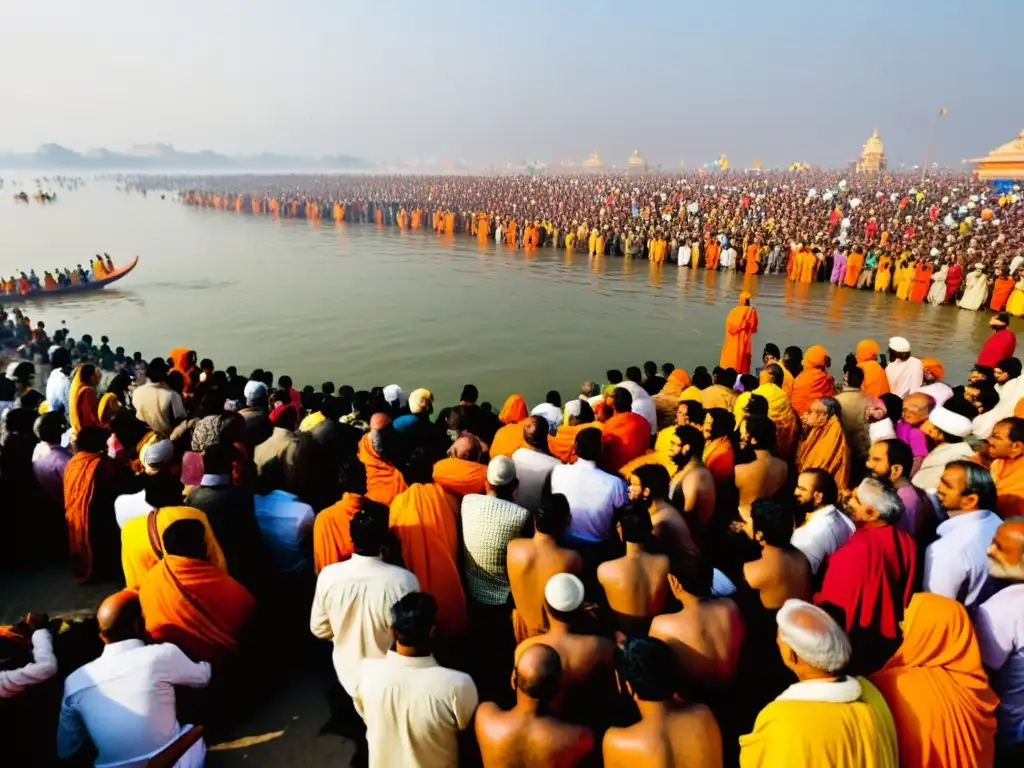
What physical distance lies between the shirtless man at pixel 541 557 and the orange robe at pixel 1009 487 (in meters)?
2.58

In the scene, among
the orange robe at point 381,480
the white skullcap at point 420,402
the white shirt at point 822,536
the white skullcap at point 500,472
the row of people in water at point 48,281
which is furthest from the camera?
the row of people in water at point 48,281

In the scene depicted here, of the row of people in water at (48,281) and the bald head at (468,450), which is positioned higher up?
the bald head at (468,450)

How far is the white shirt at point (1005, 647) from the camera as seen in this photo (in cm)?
260

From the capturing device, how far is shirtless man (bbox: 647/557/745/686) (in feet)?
8.50

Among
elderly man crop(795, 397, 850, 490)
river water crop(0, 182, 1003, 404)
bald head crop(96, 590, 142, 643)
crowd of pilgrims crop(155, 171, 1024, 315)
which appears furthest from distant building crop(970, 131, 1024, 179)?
bald head crop(96, 590, 142, 643)

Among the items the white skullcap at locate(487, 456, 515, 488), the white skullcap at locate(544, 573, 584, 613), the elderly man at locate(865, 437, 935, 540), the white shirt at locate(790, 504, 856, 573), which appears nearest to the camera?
the white skullcap at locate(544, 573, 584, 613)

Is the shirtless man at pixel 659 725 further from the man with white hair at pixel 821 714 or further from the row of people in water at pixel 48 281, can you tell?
the row of people in water at pixel 48 281

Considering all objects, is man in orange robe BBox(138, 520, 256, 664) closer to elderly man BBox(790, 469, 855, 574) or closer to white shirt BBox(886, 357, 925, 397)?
elderly man BBox(790, 469, 855, 574)

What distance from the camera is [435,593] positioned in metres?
3.41

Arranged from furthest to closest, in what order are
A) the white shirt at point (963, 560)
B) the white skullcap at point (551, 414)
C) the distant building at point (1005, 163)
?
1. the distant building at point (1005, 163)
2. the white skullcap at point (551, 414)
3. the white shirt at point (963, 560)

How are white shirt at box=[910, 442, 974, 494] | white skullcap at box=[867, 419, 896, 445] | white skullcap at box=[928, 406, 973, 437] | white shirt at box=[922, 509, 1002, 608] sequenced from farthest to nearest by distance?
A: white skullcap at box=[867, 419, 896, 445] < white skullcap at box=[928, 406, 973, 437] < white shirt at box=[910, 442, 974, 494] < white shirt at box=[922, 509, 1002, 608]

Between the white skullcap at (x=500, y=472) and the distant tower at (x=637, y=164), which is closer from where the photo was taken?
the white skullcap at (x=500, y=472)

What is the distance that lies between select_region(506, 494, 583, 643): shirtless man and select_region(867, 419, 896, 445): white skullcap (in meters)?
3.11

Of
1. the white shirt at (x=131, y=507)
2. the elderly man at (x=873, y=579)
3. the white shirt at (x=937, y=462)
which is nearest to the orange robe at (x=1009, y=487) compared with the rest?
the white shirt at (x=937, y=462)
